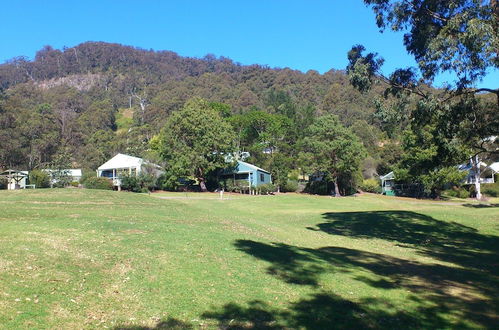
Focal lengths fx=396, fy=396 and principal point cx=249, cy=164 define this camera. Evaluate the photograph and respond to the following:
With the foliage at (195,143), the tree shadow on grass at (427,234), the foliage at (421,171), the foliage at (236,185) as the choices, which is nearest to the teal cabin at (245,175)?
the foliage at (236,185)

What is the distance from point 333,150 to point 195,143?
18.4 m

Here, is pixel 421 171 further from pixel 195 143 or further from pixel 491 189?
pixel 195 143

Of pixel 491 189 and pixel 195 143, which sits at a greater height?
pixel 195 143

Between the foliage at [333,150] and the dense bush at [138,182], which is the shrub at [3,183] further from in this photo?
the foliage at [333,150]

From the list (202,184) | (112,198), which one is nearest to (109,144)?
(202,184)

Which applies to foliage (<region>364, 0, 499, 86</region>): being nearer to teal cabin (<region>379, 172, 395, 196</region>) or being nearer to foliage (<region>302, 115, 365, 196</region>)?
foliage (<region>302, 115, 365, 196</region>)

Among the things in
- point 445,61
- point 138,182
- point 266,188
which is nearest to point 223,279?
point 445,61

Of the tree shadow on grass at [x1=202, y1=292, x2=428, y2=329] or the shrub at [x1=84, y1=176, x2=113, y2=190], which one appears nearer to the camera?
the tree shadow on grass at [x1=202, y1=292, x2=428, y2=329]

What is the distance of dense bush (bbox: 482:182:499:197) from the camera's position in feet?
185

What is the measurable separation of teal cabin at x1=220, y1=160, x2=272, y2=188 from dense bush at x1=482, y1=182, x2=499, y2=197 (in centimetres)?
3120

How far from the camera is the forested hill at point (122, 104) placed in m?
74.7

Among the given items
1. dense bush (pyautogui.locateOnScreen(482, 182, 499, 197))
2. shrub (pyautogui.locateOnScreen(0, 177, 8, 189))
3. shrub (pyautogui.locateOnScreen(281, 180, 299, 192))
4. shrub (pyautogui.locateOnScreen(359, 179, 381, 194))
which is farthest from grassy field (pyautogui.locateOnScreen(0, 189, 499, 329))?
shrub (pyautogui.locateOnScreen(359, 179, 381, 194))

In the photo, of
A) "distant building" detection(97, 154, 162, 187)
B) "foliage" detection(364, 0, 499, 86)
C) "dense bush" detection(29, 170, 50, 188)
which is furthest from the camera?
"distant building" detection(97, 154, 162, 187)

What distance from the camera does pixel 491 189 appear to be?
186 feet
